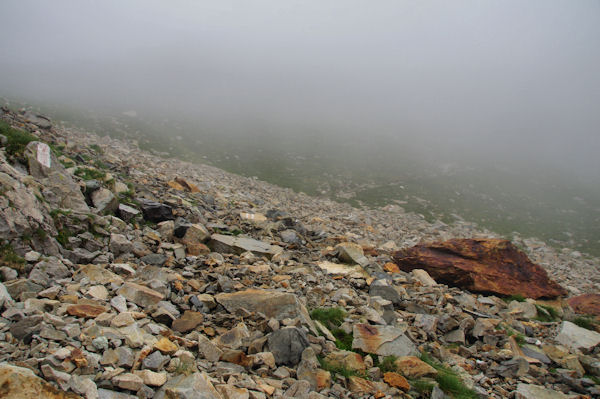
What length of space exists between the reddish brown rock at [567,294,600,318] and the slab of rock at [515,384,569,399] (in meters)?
6.60

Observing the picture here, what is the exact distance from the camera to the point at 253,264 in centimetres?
978

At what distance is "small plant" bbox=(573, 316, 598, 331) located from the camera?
966 cm

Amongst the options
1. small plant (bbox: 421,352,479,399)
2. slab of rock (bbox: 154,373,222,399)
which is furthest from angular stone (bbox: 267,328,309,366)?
small plant (bbox: 421,352,479,399)

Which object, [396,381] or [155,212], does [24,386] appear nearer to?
[396,381]

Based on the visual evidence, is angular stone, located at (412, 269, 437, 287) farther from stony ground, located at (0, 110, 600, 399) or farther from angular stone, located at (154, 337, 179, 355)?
angular stone, located at (154, 337, 179, 355)

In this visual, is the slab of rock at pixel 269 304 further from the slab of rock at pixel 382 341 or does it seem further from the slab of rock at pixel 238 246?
the slab of rock at pixel 238 246

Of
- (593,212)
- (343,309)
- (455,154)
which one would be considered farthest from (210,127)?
(593,212)

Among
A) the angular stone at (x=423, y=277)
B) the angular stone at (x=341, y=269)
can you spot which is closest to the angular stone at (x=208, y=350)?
the angular stone at (x=341, y=269)

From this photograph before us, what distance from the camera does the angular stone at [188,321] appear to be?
5852 mm

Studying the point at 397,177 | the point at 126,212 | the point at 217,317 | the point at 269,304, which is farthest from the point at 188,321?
the point at 397,177

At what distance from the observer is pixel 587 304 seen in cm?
1109

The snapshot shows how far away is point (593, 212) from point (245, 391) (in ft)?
206

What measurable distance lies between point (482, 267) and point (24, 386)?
1424 cm

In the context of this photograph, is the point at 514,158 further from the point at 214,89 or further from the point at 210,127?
the point at 214,89
